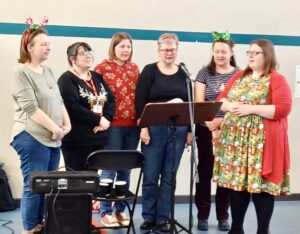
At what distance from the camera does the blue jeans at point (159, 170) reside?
147 inches

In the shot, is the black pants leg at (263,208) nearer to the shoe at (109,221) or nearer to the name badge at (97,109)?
the shoe at (109,221)

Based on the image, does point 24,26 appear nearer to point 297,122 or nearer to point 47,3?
point 47,3

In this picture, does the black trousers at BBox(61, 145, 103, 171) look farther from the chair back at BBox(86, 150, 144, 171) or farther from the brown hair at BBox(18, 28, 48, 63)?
the brown hair at BBox(18, 28, 48, 63)

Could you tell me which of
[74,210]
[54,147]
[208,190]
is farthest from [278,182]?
[54,147]

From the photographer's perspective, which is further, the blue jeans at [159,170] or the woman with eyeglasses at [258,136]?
the blue jeans at [159,170]

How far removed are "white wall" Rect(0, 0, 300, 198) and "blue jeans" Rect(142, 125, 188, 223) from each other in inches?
44.4

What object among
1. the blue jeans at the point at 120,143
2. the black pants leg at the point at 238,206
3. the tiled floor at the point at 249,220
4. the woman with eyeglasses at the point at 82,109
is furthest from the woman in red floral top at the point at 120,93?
the black pants leg at the point at 238,206

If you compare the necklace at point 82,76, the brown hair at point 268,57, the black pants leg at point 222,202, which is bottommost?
the black pants leg at point 222,202

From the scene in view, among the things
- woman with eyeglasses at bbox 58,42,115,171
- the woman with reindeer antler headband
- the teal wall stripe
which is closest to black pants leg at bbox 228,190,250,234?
woman with eyeglasses at bbox 58,42,115,171

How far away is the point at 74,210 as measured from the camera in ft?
9.85

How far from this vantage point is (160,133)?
12.2 feet

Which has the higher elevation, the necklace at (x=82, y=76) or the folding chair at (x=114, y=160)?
the necklace at (x=82, y=76)

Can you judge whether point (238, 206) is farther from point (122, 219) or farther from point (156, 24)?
point (156, 24)

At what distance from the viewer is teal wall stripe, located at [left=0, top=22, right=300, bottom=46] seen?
4488 millimetres
